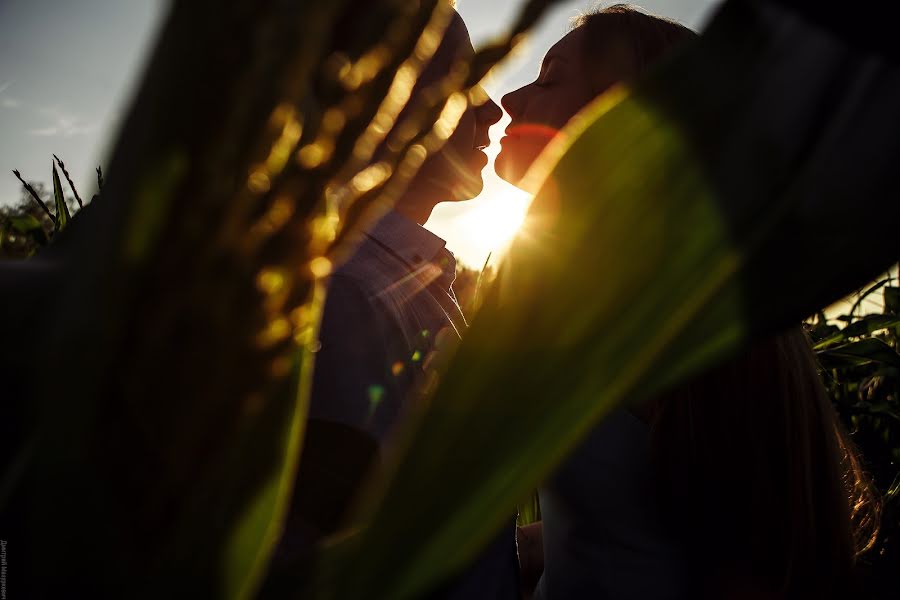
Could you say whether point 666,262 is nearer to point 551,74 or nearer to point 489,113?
point 551,74

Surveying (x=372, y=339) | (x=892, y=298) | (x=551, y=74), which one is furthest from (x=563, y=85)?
(x=892, y=298)

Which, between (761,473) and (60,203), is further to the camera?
(60,203)

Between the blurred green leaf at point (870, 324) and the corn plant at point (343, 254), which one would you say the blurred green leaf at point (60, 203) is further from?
the blurred green leaf at point (870, 324)

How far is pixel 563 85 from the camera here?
51.0 inches

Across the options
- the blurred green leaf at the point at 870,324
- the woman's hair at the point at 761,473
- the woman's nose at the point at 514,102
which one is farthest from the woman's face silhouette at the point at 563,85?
the blurred green leaf at the point at 870,324

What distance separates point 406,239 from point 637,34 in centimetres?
77

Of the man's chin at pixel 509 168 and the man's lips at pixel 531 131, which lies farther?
the man's chin at pixel 509 168

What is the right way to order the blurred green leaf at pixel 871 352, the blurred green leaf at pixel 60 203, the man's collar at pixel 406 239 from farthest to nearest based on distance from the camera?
the blurred green leaf at pixel 871 352, the blurred green leaf at pixel 60 203, the man's collar at pixel 406 239

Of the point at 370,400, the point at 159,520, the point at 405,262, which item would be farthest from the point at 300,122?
the point at 405,262

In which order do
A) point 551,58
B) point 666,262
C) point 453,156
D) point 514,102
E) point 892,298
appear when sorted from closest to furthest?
point 666,262 → point 453,156 → point 551,58 → point 514,102 → point 892,298

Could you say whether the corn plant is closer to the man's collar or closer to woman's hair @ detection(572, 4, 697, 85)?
the man's collar

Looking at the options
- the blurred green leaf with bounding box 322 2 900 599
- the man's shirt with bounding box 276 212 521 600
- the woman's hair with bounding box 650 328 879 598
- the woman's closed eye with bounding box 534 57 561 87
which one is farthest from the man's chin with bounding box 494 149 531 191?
the blurred green leaf with bounding box 322 2 900 599

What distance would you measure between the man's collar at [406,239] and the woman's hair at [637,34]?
2.06ft

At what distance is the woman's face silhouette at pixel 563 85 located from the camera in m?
1.22
